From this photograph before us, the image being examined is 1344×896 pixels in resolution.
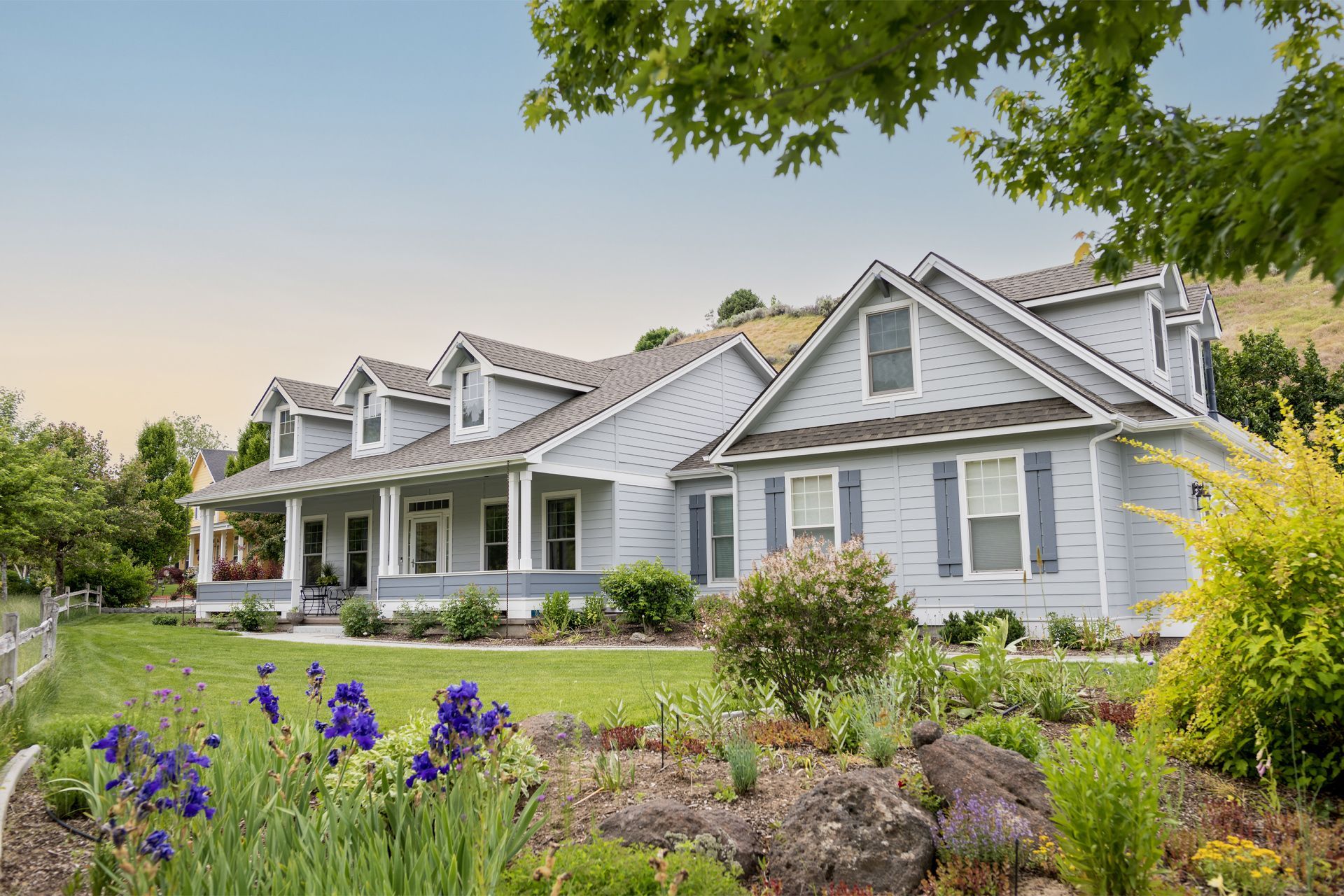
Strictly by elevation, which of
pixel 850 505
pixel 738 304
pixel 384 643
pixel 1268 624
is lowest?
pixel 384 643

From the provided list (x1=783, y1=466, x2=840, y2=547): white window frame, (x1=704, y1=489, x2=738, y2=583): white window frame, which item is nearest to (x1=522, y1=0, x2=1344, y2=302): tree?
(x1=783, y1=466, x2=840, y2=547): white window frame

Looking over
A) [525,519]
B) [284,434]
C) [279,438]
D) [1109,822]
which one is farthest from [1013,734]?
[279,438]

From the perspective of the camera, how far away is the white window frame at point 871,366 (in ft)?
50.4

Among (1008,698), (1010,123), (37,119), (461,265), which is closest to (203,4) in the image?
(37,119)

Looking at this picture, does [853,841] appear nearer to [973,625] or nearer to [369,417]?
[973,625]

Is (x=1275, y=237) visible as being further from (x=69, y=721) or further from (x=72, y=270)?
(x=72, y=270)

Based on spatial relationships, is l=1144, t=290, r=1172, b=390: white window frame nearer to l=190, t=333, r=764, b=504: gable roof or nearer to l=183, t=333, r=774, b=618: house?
l=190, t=333, r=764, b=504: gable roof

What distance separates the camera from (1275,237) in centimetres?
269

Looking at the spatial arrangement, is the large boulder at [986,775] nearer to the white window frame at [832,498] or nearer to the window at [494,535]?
the white window frame at [832,498]

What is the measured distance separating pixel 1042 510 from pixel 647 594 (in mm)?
7339

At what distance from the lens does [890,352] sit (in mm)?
15672

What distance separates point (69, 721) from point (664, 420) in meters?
15.9

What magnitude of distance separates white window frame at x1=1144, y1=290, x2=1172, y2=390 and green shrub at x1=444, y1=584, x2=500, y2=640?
42.3ft

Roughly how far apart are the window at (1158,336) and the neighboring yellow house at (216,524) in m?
39.2
